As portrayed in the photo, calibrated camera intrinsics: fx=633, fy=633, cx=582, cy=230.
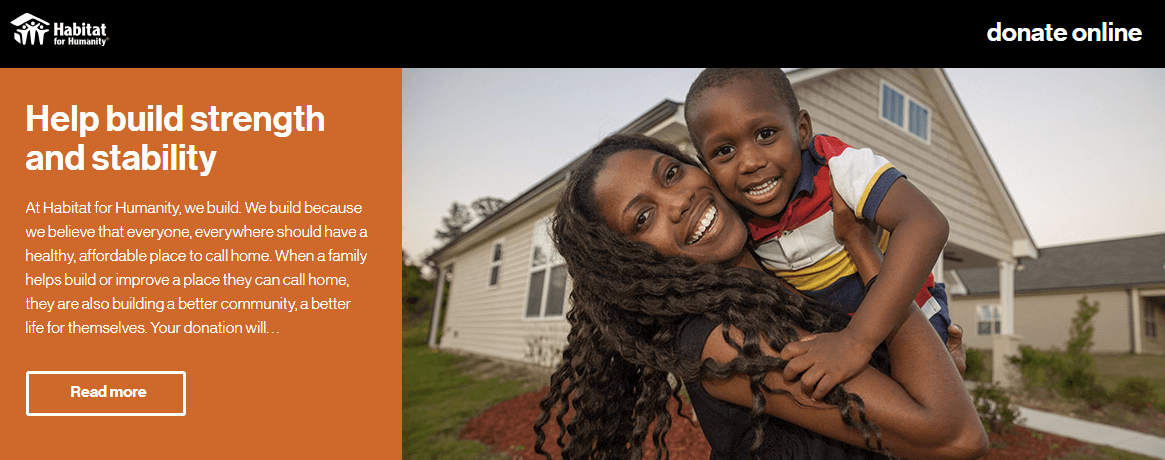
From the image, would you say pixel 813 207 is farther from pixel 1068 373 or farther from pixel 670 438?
pixel 1068 373

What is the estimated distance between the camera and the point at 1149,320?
2138 centimetres

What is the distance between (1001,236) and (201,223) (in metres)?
12.3

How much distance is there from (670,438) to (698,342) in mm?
Result: 3798

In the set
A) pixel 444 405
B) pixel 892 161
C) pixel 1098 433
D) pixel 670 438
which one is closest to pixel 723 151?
pixel 670 438

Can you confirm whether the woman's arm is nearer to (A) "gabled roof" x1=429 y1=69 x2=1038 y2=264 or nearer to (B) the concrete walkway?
(A) "gabled roof" x1=429 y1=69 x2=1038 y2=264

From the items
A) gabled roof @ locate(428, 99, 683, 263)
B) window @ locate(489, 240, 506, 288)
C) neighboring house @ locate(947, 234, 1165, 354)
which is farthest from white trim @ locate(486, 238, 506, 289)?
neighboring house @ locate(947, 234, 1165, 354)

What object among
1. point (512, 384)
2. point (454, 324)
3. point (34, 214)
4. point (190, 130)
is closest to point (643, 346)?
point (190, 130)

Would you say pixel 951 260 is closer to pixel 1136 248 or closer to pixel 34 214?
pixel 34 214

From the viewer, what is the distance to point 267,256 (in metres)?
4.36

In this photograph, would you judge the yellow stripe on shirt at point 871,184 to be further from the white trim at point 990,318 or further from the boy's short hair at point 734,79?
the white trim at point 990,318

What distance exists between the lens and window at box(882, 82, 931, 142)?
29.6 feet
